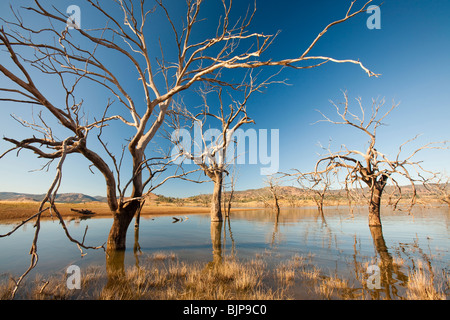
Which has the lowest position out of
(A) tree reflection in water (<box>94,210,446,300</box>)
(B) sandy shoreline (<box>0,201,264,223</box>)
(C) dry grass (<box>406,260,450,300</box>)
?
(B) sandy shoreline (<box>0,201,264,223</box>)

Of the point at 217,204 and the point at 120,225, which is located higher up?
the point at 120,225

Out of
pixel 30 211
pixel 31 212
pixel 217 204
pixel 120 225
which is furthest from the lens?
pixel 30 211

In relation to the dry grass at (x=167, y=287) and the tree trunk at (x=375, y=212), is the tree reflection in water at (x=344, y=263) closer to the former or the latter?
the dry grass at (x=167, y=287)

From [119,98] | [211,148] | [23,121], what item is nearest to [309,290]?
[119,98]

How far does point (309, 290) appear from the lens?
3844 mm

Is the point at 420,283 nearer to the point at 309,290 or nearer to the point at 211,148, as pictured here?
the point at 309,290

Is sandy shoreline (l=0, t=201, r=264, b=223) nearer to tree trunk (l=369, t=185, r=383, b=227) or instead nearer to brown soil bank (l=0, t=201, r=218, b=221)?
brown soil bank (l=0, t=201, r=218, b=221)

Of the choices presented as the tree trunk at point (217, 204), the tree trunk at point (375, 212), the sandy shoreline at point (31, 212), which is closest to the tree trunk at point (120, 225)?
the sandy shoreline at point (31, 212)

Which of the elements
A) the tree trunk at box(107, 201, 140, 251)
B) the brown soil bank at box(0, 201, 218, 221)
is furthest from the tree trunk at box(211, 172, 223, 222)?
the brown soil bank at box(0, 201, 218, 221)

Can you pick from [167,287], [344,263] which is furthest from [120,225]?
[344,263]

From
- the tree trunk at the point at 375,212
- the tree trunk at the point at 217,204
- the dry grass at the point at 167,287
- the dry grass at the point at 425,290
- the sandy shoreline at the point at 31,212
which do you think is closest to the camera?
the dry grass at the point at 425,290

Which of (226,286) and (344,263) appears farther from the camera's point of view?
(344,263)

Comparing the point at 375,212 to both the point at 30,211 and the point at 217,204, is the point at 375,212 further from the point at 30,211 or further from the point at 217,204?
the point at 30,211

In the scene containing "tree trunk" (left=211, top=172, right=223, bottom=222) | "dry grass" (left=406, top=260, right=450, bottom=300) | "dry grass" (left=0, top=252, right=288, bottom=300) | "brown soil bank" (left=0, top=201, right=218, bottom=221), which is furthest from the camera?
"brown soil bank" (left=0, top=201, right=218, bottom=221)
